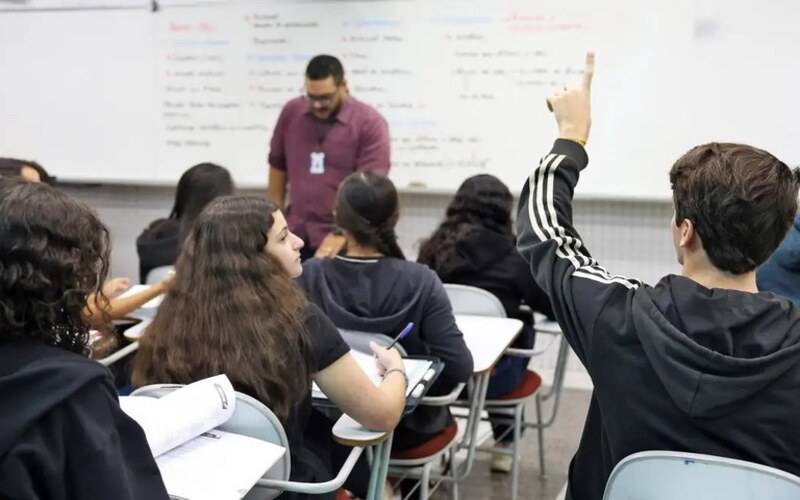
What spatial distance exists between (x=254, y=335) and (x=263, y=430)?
20cm

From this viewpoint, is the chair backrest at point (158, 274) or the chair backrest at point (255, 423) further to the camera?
the chair backrest at point (158, 274)

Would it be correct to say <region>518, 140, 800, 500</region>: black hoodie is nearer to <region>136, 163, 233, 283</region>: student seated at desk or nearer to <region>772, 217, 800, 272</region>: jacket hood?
<region>772, 217, 800, 272</region>: jacket hood

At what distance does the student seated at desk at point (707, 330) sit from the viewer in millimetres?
1227

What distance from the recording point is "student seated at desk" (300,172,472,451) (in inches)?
87.1

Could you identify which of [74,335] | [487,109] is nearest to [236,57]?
[487,109]

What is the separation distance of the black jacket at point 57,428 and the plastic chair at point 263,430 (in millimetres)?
Result: 462

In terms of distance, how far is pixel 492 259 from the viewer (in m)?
2.82

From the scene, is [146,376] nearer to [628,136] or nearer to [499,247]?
[499,247]

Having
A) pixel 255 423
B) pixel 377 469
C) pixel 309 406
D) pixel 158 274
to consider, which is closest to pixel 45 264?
pixel 255 423

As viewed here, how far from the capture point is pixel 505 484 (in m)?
3.11

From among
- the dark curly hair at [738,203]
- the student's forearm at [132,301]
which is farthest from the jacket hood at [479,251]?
the dark curly hair at [738,203]

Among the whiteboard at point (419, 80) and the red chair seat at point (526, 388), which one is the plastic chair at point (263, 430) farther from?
the whiteboard at point (419, 80)

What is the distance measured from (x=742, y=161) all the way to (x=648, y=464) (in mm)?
486

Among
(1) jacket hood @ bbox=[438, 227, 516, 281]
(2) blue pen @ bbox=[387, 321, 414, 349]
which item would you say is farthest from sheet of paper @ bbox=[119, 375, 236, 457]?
(1) jacket hood @ bbox=[438, 227, 516, 281]
